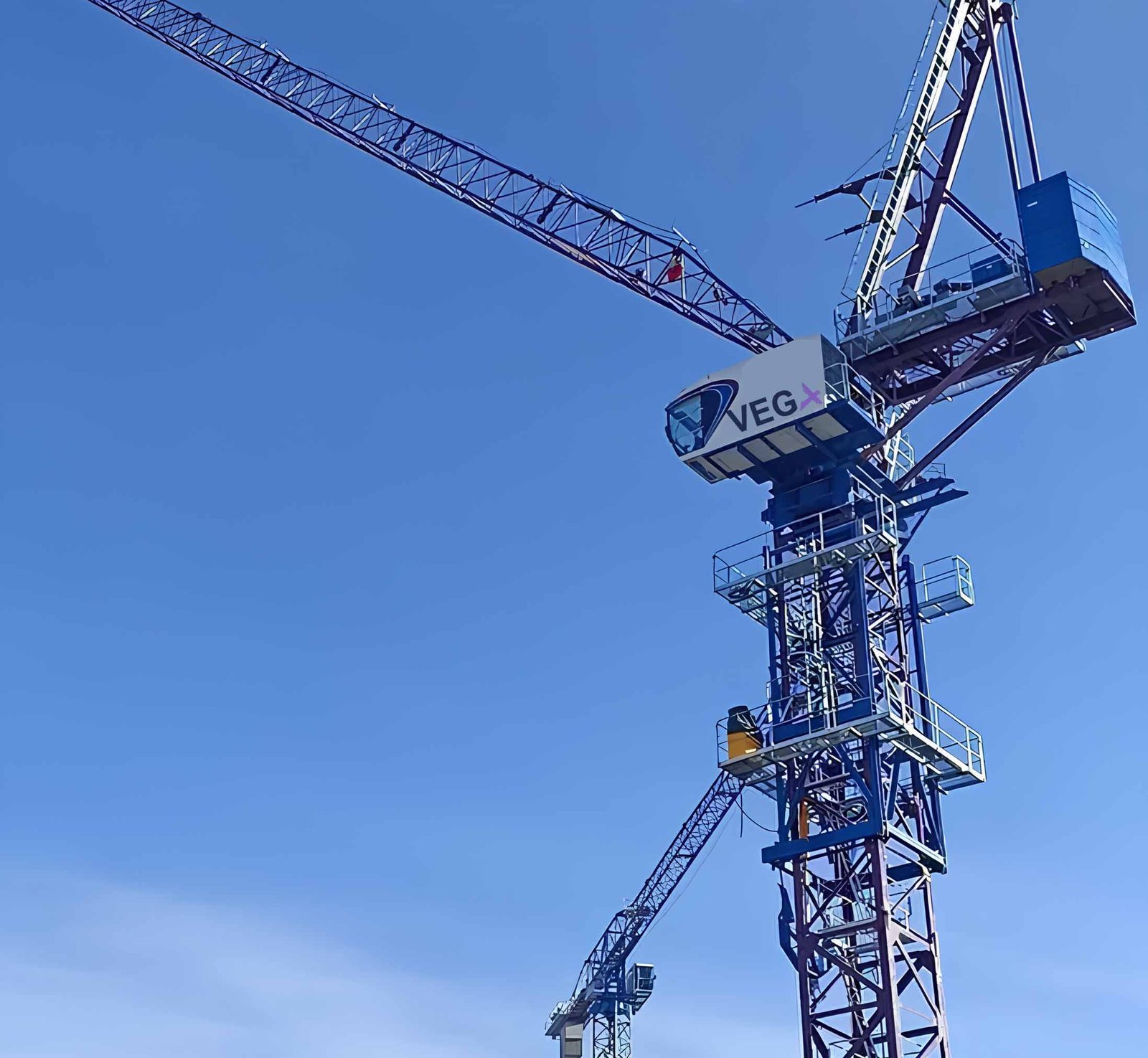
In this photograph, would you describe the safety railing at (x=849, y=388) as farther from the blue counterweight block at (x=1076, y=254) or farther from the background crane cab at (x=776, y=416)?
the blue counterweight block at (x=1076, y=254)

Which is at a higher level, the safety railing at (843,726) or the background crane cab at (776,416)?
the background crane cab at (776,416)

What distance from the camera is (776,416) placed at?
5931 centimetres

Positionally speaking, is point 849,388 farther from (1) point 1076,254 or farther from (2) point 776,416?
(1) point 1076,254

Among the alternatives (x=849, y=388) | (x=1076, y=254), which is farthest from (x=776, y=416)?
(x=1076, y=254)

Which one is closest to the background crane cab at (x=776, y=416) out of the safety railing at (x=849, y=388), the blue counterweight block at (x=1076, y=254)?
the safety railing at (x=849, y=388)

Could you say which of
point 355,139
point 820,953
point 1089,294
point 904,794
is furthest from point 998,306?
point 355,139

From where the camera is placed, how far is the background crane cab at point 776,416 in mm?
58750

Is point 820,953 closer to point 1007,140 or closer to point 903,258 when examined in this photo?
point 903,258

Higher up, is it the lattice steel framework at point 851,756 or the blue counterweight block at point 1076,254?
the blue counterweight block at point 1076,254

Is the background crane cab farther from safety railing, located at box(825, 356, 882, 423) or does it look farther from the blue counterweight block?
the blue counterweight block

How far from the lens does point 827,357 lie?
59.5m

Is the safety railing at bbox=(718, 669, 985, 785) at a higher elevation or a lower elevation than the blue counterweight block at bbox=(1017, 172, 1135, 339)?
lower

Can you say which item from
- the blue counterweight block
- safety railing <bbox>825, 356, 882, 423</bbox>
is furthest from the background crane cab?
the blue counterweight block

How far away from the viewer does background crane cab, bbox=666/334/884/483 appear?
2313 inches
